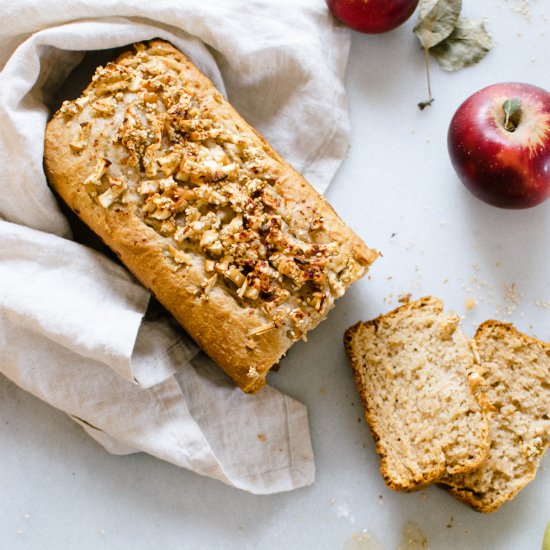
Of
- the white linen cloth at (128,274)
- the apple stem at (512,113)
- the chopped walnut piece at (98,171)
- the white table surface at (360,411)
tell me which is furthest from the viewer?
the white table surface at (360,411)

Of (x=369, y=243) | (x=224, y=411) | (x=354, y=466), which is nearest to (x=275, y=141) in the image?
(x=369, y=243)

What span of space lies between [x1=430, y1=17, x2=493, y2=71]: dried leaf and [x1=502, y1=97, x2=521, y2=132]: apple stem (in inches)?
13.3

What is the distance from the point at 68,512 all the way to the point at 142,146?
1.27 metres

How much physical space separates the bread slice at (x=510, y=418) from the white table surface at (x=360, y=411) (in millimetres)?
138

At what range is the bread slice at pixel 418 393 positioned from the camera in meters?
2.23

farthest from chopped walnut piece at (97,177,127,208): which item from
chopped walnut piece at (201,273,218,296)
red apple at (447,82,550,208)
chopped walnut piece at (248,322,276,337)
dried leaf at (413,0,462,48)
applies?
dried leaf at (413,0,462,48)

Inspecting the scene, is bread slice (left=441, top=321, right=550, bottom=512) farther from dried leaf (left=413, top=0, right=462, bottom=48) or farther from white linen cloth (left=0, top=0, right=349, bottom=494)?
dried leaf (left=413, top=0, right=462, bottom=48)

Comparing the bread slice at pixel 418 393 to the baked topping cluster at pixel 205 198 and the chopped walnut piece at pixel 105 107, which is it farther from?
the chopped walnut piece at pixel 105 107

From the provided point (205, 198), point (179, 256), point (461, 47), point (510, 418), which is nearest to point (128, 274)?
point (179, 256)

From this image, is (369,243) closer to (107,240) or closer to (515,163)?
(515,163)

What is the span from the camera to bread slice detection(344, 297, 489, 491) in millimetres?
2230

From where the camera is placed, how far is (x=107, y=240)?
6.92ft

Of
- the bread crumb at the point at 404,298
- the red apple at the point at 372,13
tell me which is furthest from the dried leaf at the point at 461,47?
the bread crumb at the point at 404,298

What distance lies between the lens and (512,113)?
2.26 metres
